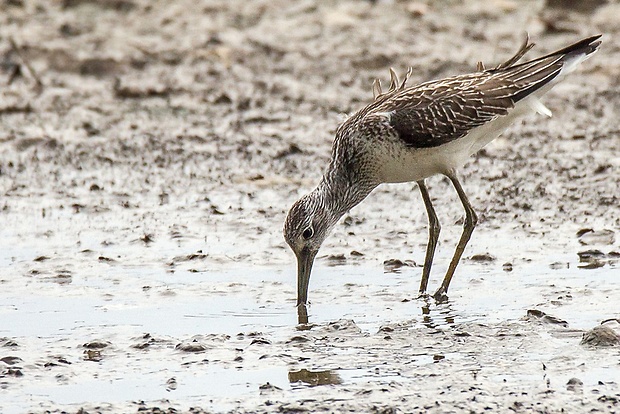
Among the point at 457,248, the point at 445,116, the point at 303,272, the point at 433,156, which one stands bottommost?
the point at 303,272

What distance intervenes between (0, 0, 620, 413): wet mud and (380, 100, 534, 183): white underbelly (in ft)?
2.36

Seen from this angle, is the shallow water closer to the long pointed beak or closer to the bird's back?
the long pointed beak

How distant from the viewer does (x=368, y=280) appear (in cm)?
838

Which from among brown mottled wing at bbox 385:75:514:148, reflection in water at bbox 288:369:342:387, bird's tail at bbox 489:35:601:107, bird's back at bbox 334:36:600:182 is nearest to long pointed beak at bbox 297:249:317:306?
bird's back at bbox 334:36:600:182

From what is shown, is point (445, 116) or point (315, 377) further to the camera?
point (445, 116)

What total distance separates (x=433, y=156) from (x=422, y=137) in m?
0.19

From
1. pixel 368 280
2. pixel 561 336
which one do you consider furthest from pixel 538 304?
pixel 368 280

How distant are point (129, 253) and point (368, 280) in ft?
6.19

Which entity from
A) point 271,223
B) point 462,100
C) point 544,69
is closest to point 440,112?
point 462,100

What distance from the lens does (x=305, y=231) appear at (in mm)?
8109

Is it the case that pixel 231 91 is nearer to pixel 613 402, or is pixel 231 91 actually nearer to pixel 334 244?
pixel 334 244

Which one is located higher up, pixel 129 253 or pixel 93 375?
pixel 129 253

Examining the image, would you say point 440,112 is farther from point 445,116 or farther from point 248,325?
point 248,325

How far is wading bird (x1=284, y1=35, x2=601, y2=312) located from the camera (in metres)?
8.10
